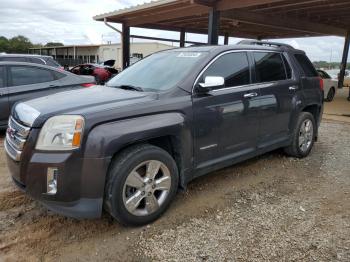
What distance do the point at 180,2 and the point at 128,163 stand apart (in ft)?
34.1

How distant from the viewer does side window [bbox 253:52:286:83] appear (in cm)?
467

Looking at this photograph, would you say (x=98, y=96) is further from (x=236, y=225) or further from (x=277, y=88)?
(x=277, y=88)

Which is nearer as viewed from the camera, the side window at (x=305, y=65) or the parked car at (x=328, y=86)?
the side window at (x=305, y=65)

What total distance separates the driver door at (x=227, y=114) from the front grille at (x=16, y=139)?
1.71 meters

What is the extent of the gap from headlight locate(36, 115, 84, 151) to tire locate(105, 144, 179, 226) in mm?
436

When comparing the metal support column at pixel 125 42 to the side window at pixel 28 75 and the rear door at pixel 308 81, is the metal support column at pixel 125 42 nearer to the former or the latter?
the side window at pixel 28 75

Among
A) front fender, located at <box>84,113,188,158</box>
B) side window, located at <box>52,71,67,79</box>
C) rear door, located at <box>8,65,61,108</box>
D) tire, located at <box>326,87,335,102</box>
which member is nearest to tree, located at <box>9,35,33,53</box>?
tire, located at <box>326,87,335,102</box>

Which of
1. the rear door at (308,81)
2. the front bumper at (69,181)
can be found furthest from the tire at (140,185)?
the rear door at (308,81)

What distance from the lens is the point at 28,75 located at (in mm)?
7105

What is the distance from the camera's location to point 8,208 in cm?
371

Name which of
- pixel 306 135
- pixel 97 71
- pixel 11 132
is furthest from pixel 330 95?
pixel 11 132

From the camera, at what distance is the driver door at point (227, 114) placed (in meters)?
3.79

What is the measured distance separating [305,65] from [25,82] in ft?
17.9

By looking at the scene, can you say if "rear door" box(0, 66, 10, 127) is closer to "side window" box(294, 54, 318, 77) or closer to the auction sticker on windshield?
the auction sticker on windshield
